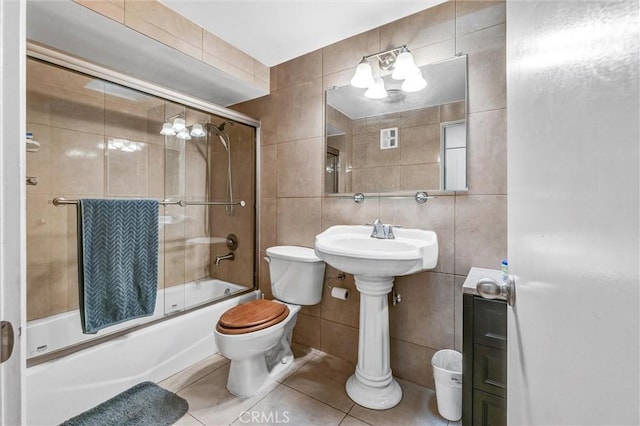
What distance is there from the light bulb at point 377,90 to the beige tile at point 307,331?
156 centimetres

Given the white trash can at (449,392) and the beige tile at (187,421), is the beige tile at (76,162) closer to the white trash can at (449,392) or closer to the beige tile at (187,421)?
the beige tile at (187,421)

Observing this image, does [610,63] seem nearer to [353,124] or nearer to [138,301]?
[353,124]

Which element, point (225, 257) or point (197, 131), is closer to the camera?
point (197, 131)

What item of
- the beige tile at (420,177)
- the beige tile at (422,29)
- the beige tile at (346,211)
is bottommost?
the beige tile at (346,211)

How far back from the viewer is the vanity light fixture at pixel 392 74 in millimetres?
1563

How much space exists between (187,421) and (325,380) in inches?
29.2

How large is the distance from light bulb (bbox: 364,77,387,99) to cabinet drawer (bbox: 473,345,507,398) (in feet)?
4.67

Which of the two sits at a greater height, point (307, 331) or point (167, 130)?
point (167, 130)

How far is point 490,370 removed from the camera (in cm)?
107

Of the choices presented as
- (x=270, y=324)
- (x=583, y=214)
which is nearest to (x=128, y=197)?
(x=270, y=324)

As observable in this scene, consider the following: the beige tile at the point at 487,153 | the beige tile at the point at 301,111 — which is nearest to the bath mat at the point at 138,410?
the beige tile at the point at 301,111

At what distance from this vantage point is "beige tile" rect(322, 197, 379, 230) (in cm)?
175

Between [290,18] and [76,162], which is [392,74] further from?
[76,162]

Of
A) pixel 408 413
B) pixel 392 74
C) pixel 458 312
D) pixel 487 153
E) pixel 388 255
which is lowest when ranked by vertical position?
pixel 408 413
